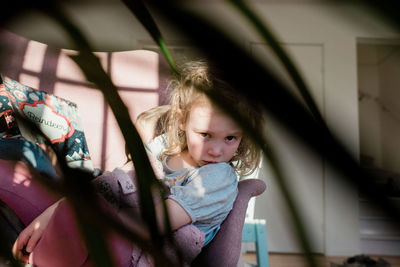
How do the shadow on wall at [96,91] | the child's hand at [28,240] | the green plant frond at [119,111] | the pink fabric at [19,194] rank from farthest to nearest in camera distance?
the shadow on wall at [96,91] < the pink fabric at [19,194] < the child's hand at [28,240] < the green plant frond at [119,111]

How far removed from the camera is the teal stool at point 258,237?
5.41 feet

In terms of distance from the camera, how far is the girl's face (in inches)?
34.7

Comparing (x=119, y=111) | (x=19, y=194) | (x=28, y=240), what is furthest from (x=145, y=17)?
(x=19, y=194)

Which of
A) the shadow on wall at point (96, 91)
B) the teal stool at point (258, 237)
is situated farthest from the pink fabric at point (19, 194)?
the teal stool at point (258, 237)

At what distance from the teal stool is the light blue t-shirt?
2.45 ft

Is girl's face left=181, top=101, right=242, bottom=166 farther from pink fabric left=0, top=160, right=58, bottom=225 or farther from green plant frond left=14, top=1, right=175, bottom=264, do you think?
green plant frond left=14, top=1, right=175, bottom=264

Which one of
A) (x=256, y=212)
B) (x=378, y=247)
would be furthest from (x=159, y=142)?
(x=378, y=247)

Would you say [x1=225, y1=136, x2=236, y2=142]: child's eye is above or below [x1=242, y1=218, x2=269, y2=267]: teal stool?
above

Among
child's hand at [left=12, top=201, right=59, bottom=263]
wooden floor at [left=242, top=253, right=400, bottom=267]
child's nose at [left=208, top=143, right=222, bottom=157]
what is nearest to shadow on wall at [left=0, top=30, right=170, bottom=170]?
child's nose at [left=208, top=143, right=222, bottom=157]

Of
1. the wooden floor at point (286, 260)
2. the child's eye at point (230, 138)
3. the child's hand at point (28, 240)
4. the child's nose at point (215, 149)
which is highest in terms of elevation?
the child's eye at point (230, 138)

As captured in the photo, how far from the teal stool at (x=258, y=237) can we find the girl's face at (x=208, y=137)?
76 cm

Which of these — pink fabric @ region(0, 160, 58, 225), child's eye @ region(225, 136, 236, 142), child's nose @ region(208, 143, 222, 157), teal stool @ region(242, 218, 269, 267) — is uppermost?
child's eye @ region(225, 136, 236, 142)

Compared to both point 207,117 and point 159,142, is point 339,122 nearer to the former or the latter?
point 207,117

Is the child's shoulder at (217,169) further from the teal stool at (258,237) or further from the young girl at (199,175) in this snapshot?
the teal stool at (258,237)
